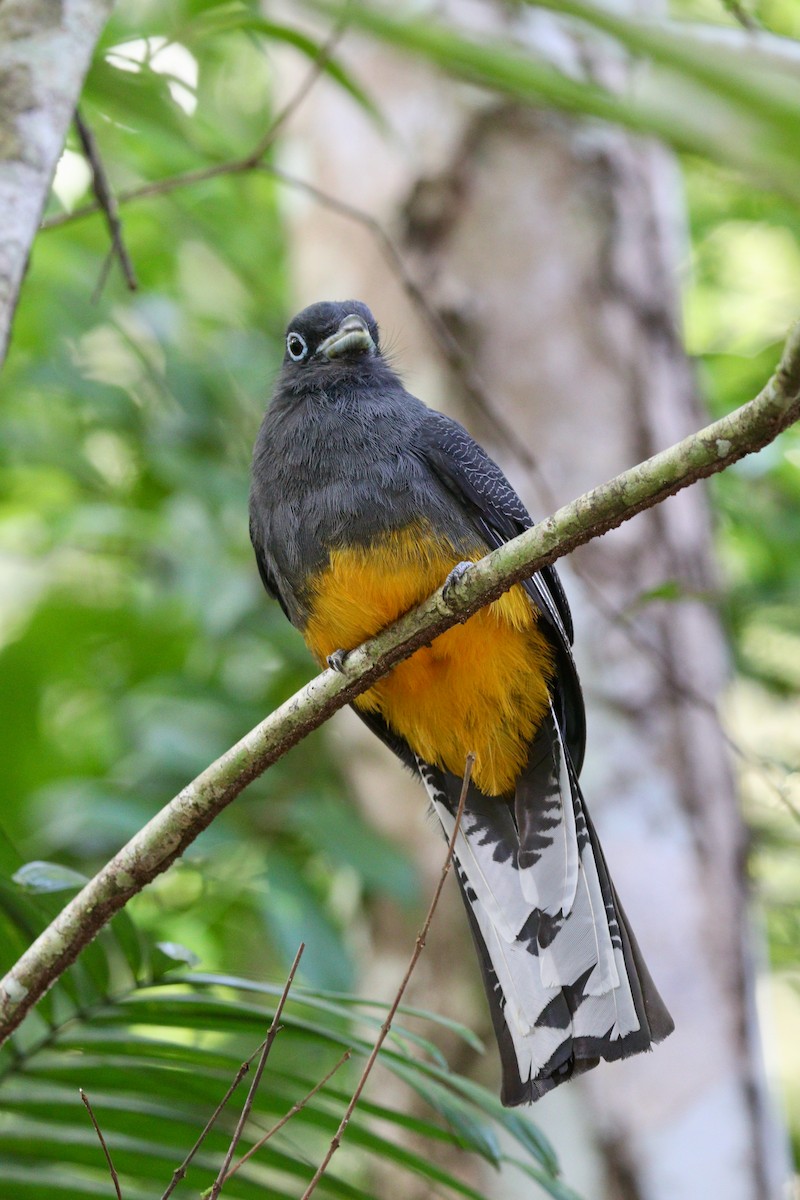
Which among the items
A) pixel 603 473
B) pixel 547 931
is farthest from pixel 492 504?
pixel 603 473

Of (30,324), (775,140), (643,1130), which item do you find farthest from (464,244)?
(775,140)

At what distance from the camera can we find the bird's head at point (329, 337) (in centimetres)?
322

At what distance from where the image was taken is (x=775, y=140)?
1.44ft

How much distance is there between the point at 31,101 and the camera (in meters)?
1.92

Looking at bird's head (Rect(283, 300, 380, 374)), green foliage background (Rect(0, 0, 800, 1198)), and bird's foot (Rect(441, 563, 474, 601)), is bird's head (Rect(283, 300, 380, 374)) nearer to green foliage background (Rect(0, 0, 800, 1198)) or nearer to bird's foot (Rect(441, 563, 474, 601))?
green foliage background (Rect(0, 0, 800, 1198))

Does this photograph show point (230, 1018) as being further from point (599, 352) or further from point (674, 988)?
point (599, 352)

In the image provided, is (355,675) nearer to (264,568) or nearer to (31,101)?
(31,101)

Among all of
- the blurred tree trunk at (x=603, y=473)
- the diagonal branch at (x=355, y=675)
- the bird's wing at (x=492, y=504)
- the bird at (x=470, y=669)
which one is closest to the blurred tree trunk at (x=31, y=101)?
the diagonal branch at (x=355, y=675)

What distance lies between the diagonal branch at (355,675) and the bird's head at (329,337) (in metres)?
1.33

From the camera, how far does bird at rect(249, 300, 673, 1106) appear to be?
8.37ft

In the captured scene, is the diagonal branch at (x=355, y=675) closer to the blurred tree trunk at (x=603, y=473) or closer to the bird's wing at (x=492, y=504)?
the bird's wing at (x=492, y=504)

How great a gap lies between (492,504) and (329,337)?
2.47 feet

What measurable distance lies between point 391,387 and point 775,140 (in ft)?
9.26

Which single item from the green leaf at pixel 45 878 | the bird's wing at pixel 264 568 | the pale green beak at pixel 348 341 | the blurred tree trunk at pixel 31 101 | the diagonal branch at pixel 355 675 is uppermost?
the pale green beak at pixel 348 341
